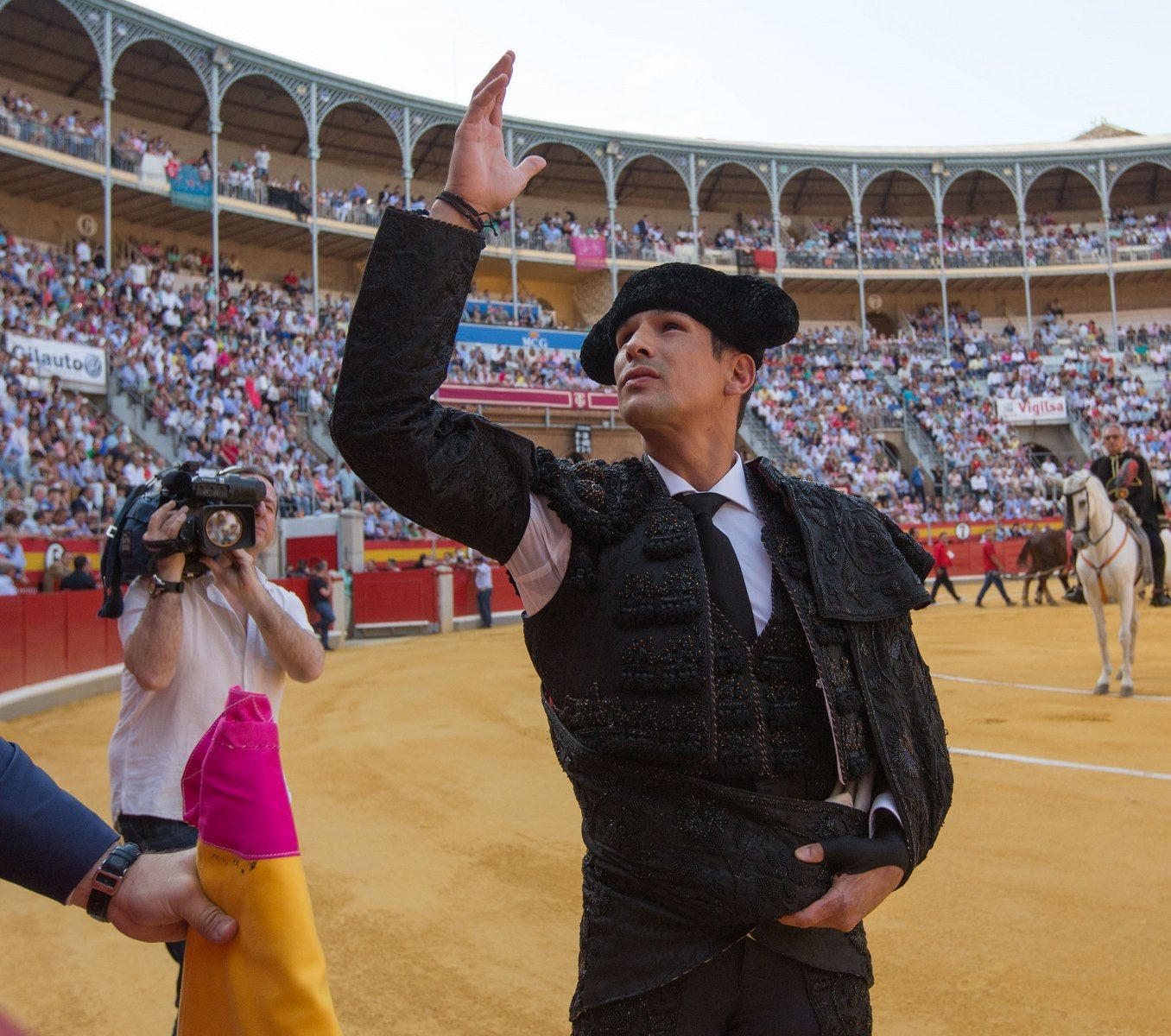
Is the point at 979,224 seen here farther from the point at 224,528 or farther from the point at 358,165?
the point at 224,528

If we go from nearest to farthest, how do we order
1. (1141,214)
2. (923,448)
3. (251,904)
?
(251,904) < (923,448) < (1141,214)

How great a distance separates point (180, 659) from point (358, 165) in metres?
30.2

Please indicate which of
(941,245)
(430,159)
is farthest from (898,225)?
(430,159)

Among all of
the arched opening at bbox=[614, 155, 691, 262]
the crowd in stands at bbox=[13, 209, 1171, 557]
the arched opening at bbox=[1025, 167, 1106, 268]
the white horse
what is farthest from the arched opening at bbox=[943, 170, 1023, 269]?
the white horse

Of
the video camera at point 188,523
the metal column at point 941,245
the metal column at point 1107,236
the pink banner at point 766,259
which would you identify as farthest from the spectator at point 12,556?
the metal column at point 1107,236

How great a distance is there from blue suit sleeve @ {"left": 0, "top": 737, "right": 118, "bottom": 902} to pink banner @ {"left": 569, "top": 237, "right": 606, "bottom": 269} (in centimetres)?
2932

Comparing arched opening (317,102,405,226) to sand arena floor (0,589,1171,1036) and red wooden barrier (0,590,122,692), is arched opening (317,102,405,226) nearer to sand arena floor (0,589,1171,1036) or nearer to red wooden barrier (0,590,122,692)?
red wooden barrier (0,590,122,692)

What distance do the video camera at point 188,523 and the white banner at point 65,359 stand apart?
14.1 meters

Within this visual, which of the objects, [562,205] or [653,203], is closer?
[562,205]

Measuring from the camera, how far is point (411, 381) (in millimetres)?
1263

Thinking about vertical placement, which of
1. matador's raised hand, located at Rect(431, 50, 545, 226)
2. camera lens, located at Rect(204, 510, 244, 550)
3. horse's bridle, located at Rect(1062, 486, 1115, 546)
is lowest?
camera lens, located at Rect(204, 510, 244, 550)

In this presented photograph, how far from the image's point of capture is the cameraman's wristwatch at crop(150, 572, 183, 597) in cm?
231

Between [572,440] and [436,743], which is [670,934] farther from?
[572,440]

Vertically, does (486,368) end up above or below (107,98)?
below
